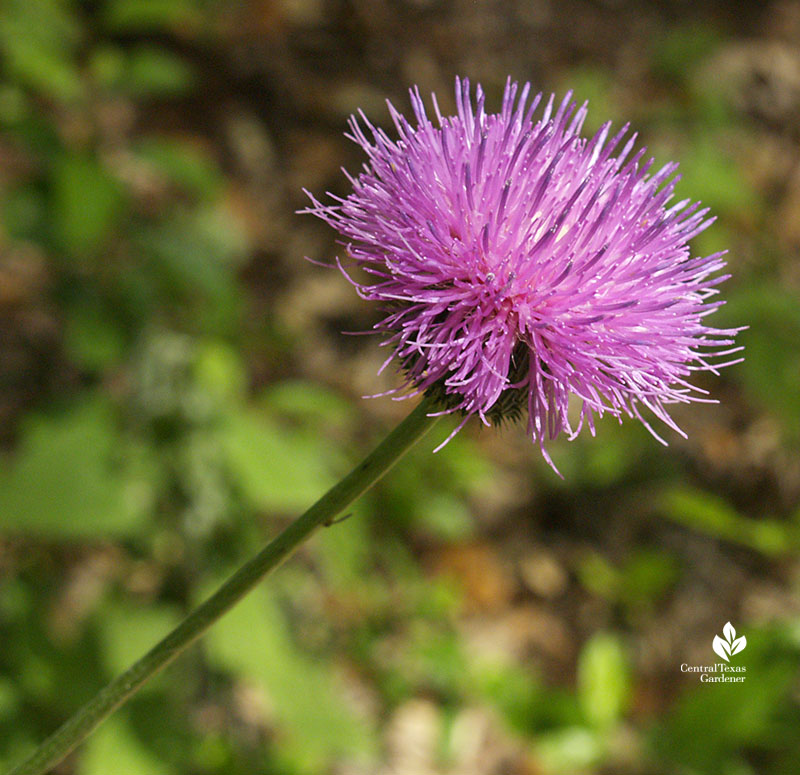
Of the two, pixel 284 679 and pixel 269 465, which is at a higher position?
pixel 269 465

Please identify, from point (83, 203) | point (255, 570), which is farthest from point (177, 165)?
point (255, 570)

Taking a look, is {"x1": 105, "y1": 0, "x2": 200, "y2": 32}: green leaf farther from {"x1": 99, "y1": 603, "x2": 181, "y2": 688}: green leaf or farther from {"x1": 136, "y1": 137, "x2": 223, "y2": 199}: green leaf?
{"x1": 99, "y1": 603, "x2": 181, "y2": 688}: green leaf

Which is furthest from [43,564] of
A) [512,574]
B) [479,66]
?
[479,66]

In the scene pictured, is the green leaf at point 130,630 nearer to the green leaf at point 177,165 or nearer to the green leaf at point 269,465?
the green leaf at point 269,465

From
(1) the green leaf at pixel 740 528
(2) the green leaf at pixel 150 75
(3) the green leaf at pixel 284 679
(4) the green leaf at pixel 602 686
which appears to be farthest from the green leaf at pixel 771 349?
(2) the green leaf at pixel 150 75

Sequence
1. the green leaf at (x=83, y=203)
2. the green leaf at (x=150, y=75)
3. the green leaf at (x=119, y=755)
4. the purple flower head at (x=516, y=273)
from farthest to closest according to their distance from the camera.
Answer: the green leaf at (x=150, y=75), the green leaf at (x=83, y=203), the green leaf at (x=119, y=755), the purple flower head at (x=516, y=273)

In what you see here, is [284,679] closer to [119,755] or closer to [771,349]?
[119,755]
